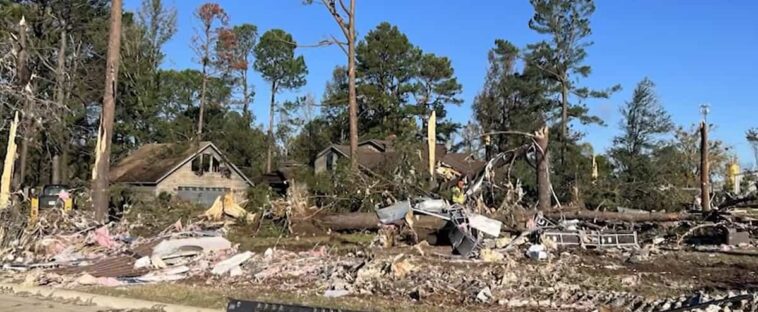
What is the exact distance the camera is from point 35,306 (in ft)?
31.7

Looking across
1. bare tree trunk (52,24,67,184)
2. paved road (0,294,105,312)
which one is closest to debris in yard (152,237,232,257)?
paved road (0,294,105,312)

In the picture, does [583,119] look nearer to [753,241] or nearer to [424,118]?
[424,118]

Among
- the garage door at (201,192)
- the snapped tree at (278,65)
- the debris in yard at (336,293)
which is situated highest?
the snapped tree at (278,65)

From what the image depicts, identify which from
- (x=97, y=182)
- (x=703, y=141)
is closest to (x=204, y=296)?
(x=97, y=182)

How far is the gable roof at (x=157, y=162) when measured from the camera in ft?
157

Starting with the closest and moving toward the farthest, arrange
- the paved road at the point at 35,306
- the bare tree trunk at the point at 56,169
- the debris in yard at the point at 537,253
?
the paved road at the point at 35,306
the debris in yard at the point at 537,253
the bare tree trunk at the point at 56,169

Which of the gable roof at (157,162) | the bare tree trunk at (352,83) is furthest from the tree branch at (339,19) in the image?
the gable roof at (157,162)

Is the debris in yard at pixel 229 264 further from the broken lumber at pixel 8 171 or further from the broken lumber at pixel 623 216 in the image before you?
the broken lumber at pixel 623 216

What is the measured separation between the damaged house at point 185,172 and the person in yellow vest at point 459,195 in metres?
28.4

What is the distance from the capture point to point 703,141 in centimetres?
2512

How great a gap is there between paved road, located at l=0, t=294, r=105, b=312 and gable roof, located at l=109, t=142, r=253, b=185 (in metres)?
37.7

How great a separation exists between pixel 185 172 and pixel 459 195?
32.1m

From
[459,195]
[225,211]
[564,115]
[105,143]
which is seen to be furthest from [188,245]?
[564,115]

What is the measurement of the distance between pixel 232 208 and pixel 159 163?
27780mm
